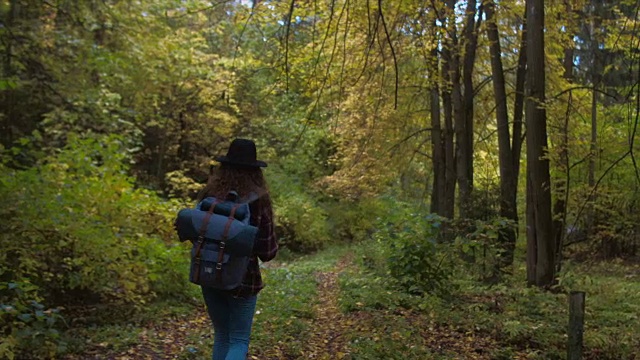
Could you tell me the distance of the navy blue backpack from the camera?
3434 mm

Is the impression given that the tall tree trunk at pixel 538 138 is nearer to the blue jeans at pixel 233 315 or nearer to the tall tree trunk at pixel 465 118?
the tall tree trunk at pixel 465 118

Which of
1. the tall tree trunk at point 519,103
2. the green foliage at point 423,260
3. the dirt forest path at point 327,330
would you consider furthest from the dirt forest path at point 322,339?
the tall tree trunk at point 519,103

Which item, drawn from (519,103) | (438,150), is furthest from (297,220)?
(519,103)

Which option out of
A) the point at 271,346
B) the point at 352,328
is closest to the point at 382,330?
the point at 352,328

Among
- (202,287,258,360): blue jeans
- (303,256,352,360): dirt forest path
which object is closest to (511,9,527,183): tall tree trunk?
(303,256,352,360): dirt forest path

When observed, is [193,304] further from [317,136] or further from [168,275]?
[317,136]

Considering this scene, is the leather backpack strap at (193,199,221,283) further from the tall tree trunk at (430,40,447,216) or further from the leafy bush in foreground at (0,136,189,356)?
the tall tree trunk at (430,40,447,216)

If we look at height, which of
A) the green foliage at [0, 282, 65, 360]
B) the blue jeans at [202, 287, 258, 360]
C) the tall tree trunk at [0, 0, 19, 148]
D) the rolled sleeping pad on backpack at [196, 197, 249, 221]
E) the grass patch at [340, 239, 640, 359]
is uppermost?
the tall tree trunk at [0, 0, 19, 148]

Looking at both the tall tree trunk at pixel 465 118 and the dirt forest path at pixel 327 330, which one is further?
the tall tree trunk at pixel 465 118

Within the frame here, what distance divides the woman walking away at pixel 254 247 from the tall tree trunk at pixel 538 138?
18.6 ft

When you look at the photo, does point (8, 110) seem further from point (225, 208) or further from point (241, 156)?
point (225, 208)

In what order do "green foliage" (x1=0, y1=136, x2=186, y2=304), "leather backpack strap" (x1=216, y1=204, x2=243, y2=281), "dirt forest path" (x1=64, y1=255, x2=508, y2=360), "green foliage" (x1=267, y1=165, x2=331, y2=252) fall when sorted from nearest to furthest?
"leather backpack strap" (x1=216, y1=204, x2=243, y2=281), "dirt forest path" (x1=64, y1=255, x2=508, y2=360), "green foliage" (x1=0, y1=136, x2=186, y2=304), "green foliage" (x1=267, y1=165, x2=331, y2=252)

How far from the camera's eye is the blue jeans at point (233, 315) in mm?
3736

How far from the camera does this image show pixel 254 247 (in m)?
3.71
